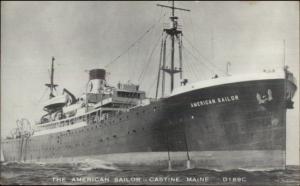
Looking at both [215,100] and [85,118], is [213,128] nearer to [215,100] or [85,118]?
[215,100]

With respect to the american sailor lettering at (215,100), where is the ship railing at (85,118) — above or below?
below

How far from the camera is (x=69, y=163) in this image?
24312 millimetres

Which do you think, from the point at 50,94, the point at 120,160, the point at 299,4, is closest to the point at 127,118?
the point at 120,160

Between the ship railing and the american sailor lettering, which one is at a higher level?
the american sailor lettering

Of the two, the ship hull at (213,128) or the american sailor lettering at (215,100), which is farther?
the american sailor lettering at (215,100)

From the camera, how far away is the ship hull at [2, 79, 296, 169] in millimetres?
16250

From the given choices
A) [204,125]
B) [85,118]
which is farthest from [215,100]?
[85,118]

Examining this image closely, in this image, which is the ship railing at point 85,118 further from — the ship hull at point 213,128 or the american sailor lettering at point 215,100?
the american sailor lettering at point 215,100

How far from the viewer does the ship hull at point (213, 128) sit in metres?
16.2

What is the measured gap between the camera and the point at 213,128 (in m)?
16.9

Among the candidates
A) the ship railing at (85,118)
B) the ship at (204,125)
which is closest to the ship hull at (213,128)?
the ship at (204,125)

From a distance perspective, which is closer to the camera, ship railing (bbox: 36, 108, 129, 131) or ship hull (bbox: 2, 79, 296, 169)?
ship hull (bbox: 2, 79, 296, 169)

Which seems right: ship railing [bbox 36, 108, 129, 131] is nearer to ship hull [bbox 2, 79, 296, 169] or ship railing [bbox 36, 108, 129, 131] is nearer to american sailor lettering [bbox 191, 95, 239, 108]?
ship hull [bbox 2, 79, 296, 169]

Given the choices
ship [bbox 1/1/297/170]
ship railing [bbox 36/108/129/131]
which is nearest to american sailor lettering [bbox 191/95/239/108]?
ship [bbox 1/1/297/170]
